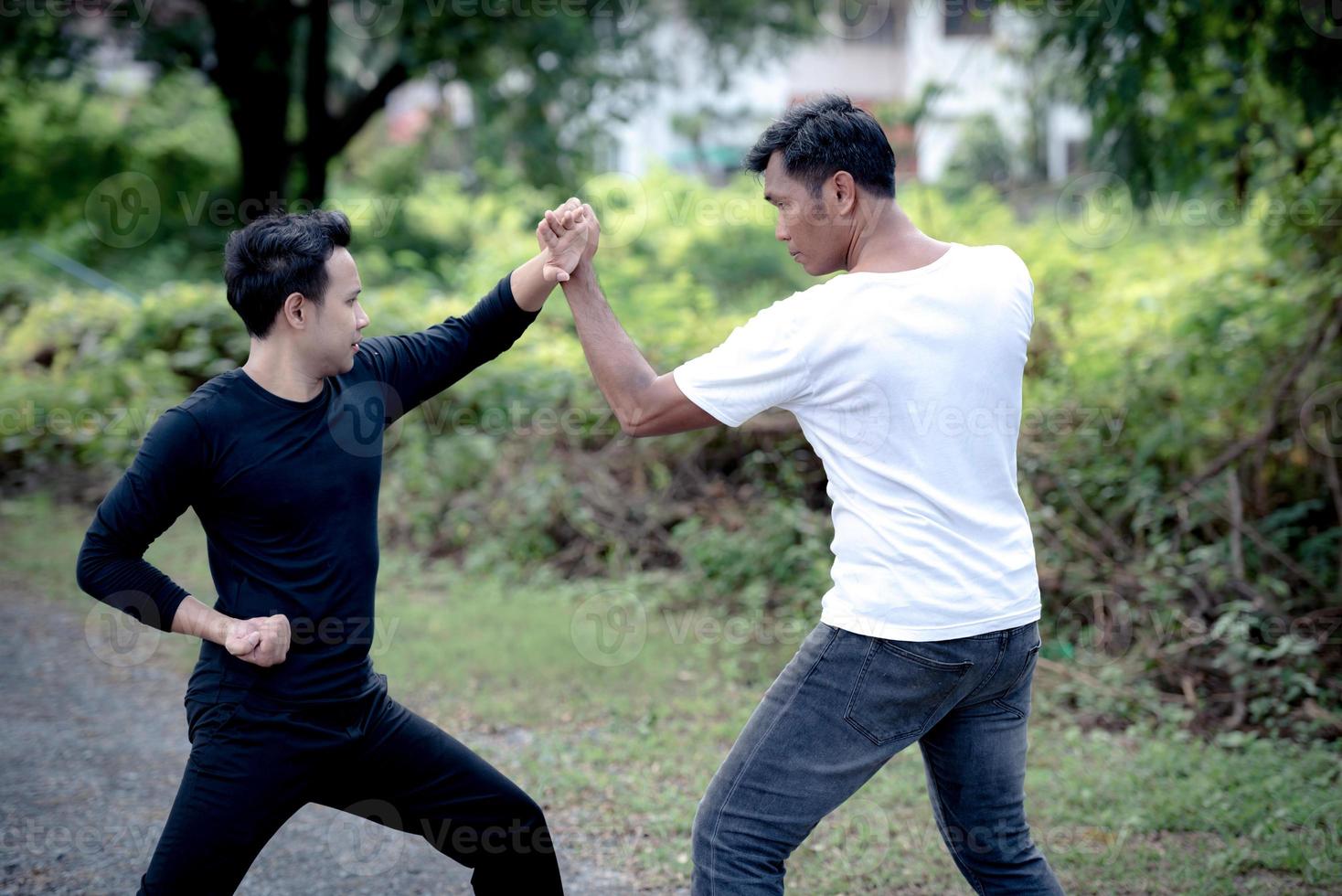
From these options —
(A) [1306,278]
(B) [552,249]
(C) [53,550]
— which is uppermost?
(B) [552,249]

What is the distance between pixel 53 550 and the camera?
830 cm

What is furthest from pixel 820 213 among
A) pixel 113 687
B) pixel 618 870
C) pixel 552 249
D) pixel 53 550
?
pixel 53 550

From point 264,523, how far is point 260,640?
256mm

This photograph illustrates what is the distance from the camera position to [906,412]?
2.34m

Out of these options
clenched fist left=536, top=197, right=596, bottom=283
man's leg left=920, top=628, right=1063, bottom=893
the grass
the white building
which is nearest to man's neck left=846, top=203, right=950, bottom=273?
the white building

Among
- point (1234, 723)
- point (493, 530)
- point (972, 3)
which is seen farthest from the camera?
point (493, 530)

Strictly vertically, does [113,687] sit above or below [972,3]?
below

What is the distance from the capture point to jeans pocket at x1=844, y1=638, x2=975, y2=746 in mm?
2373

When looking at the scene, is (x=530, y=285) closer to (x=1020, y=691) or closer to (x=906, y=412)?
(x=906, y=412)

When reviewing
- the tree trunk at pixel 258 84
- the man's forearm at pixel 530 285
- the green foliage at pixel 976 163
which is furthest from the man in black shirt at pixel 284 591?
the green foliage at pixel 976 163

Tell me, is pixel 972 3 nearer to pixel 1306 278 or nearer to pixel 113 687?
pixel 1306 278

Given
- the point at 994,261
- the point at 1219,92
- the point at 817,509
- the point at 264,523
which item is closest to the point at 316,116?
the point at 817,509

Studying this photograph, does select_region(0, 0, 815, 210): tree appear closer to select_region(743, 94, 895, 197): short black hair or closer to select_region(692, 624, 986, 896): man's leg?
select_region(743, 94, 895, 197): short black hair

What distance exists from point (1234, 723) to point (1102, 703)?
1.74ft
